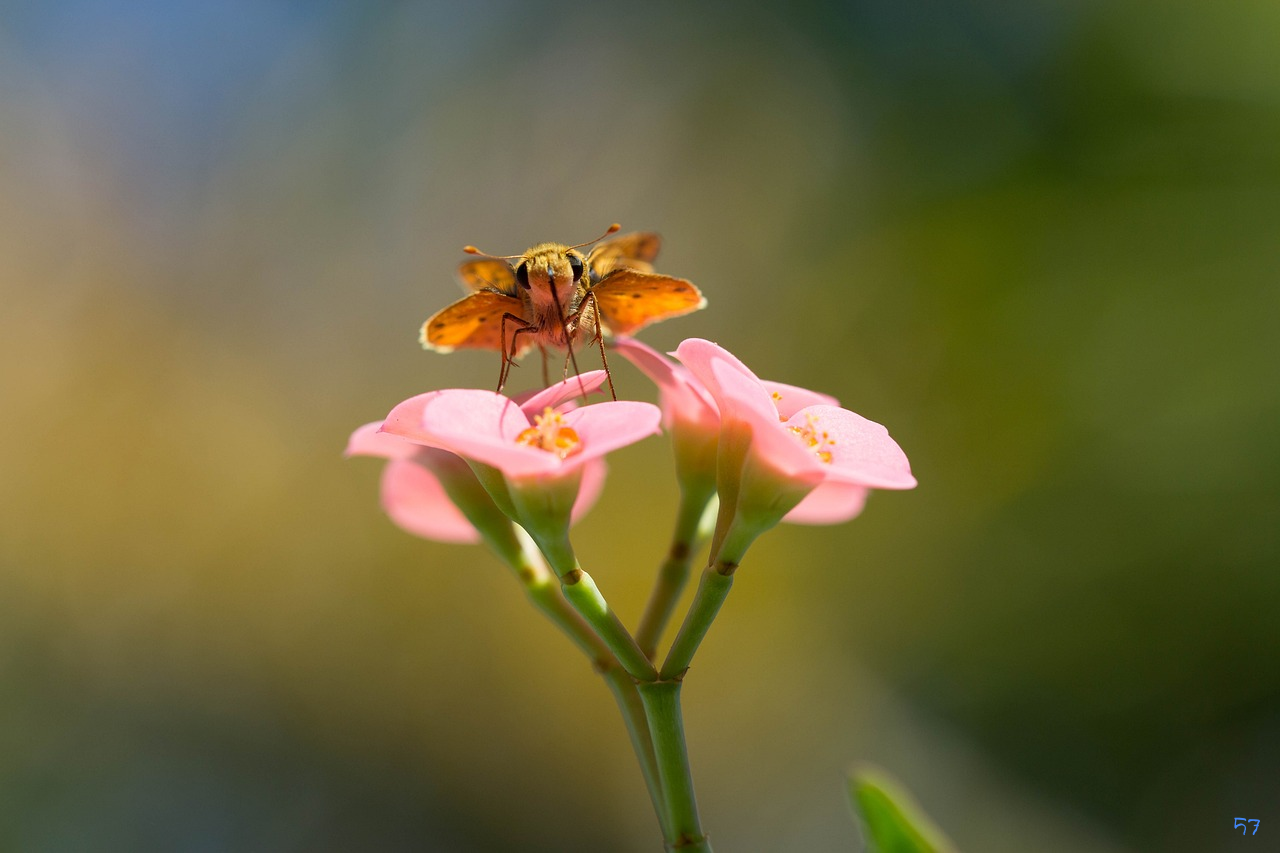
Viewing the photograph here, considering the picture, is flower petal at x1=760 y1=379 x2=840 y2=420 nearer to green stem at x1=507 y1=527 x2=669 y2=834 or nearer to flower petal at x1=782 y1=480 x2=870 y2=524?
flower petal at x1=782 y1=480 x2=870 y2=524

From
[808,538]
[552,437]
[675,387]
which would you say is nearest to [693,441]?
[675,387]

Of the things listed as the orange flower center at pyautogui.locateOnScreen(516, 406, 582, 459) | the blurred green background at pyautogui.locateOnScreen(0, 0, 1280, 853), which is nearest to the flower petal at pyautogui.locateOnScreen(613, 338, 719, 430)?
the orange flower center at pyautogui.locateOnScreen(516, 406, 582, 459)

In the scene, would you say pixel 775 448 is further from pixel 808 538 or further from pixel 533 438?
pixel 808 538

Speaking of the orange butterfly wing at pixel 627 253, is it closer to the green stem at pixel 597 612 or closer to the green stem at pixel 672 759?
the green stem at pixel 597 612

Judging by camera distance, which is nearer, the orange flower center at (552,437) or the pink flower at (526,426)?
the pink flower at (526,426)

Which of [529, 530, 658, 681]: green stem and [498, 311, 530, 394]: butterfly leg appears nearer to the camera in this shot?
[529, 530, 658, 681]: green stem

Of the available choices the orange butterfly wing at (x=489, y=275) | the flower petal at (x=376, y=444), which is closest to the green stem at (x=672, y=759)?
the flower petal at (x=376, y=444)

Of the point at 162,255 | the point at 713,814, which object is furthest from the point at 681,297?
the point at 162,255
